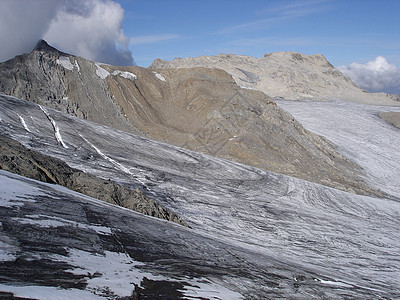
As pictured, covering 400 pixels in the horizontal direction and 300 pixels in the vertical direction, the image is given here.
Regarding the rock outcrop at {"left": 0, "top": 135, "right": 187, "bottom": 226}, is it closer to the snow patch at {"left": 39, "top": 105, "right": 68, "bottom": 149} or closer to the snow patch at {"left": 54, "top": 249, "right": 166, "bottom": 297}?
the snow patch at {"left": 39, "top": 105, "right": 68, "bottom": 149}

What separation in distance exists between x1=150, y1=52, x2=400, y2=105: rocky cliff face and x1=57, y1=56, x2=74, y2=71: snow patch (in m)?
33.6

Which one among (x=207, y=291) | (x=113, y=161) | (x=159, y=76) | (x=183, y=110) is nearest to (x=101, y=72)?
(x=159, y=76)

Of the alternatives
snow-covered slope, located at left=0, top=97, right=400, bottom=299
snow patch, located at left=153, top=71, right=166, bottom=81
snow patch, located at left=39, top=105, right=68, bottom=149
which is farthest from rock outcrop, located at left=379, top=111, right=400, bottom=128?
snow patch, located at left=39, top=105, right=68, bottom=149

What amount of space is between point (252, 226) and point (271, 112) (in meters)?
19.5

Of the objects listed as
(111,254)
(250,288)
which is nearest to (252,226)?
(250,288)

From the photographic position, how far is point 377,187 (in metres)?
27.8

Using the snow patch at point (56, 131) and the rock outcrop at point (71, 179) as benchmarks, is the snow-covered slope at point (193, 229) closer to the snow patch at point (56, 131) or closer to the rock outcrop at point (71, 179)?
the snow patch at point (56, 131)

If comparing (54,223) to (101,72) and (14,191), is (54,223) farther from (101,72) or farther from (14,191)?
(101,72)

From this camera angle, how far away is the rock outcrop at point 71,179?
1068 cm

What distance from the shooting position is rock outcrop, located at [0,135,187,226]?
10680 millimetres

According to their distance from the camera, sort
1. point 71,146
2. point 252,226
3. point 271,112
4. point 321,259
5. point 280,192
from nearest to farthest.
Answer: point 321,259
point 252,226
point 71,146
point 280,192
point 271,112

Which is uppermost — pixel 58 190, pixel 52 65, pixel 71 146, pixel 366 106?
pixel 366 106

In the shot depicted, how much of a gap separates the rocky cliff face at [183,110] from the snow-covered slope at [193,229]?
4666 millimetres

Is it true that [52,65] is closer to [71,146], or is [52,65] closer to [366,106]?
[71,146]
